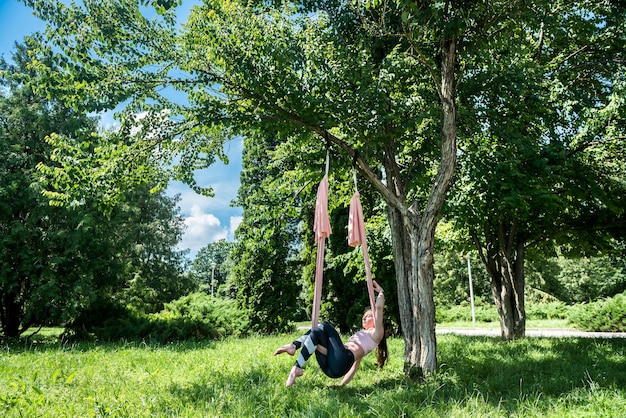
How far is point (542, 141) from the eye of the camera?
9352 mm

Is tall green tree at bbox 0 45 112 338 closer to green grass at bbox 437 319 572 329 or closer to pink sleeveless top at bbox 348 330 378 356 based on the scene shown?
pink sleeveless top at bbox 348 330 378 356

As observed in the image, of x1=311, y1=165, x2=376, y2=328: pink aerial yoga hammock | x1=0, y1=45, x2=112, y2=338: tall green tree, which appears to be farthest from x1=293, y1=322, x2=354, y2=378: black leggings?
x1=0, y1=45, x2=112, y2=338: tall green tree

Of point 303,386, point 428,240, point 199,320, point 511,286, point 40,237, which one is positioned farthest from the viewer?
point 199,320

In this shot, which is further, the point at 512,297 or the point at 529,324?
the point at 529,324

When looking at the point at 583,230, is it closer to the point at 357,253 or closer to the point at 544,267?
the point at 357,253

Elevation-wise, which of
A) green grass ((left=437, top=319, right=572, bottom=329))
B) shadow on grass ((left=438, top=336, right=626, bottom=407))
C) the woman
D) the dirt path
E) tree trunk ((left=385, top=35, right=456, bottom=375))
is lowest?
green grass ((left=437, top=319, right=572, bottom=329))

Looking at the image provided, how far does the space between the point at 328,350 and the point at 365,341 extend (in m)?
0.59

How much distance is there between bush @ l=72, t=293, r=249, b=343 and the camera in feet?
40.1

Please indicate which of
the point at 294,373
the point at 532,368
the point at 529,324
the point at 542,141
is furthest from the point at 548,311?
the point at 294,373

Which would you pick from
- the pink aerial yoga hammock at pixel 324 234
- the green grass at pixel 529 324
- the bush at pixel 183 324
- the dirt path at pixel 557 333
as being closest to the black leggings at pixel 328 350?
the pink aerial yoga hammock at pixel 324 234

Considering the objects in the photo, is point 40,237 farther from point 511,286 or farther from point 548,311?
point 548,311

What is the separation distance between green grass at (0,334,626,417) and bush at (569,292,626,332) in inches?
486

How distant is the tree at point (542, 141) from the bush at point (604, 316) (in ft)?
29.4

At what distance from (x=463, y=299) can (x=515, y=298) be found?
93.3 ft
